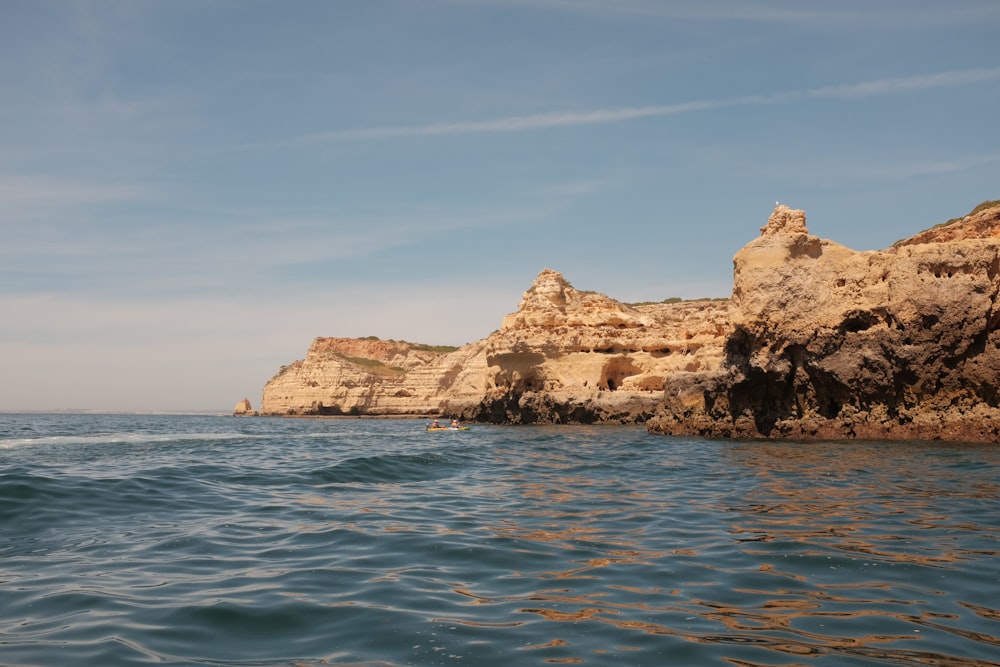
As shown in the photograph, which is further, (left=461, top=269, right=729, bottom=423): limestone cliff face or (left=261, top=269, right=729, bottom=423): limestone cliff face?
(left=461, top=269, right=729, bottom=423): limestone cliff face

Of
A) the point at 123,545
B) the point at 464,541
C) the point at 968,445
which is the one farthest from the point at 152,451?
the point at 968,445

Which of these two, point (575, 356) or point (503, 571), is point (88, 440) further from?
point (503, 571)

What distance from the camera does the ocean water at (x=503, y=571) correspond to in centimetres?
503

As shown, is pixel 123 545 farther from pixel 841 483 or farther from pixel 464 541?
pixel 841 483

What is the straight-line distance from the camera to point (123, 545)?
8.15m

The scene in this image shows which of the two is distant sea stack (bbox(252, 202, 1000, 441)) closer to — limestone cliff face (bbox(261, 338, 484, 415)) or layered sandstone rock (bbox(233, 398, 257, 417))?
limestone cliff face (bbox(261, 338, 484, 415))

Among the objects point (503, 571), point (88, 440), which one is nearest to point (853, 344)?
point (503, 571)

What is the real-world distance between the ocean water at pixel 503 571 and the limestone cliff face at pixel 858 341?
9731mm

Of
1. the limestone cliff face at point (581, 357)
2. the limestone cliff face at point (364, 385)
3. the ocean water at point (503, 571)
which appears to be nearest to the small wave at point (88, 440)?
the ocean water at point (503, 571)

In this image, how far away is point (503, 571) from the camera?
7207mm

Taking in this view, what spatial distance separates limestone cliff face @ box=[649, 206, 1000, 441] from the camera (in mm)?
22281

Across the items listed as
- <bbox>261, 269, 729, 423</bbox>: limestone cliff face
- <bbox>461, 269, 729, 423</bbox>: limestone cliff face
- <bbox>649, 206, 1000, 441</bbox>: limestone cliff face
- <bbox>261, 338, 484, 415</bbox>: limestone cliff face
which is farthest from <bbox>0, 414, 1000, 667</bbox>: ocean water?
<bbox>261, 338, 484, 415</bbox>: limestone cliff face

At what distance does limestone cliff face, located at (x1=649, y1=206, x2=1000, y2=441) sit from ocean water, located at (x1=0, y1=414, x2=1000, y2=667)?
31.9ft

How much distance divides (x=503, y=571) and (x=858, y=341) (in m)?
20.2
